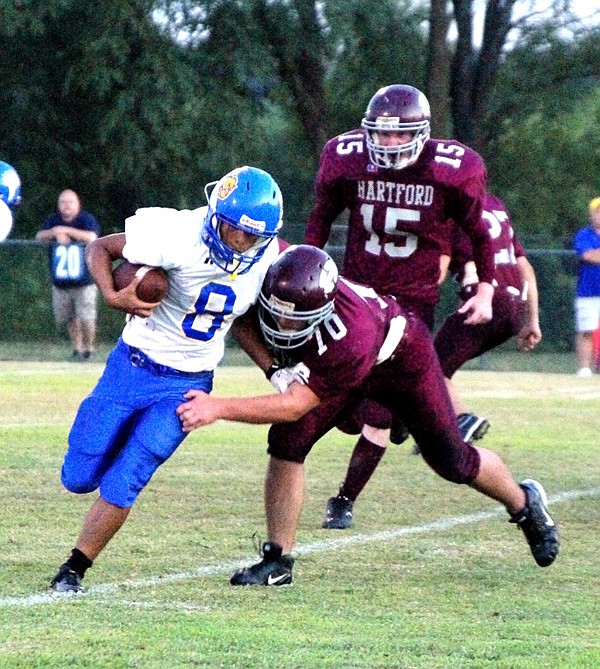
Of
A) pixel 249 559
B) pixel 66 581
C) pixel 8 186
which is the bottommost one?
pixel 249 559

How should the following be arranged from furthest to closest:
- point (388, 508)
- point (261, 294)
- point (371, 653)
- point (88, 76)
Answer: point (88, 76) < point (388, 508) < point (261, 294) < point (371, 653)

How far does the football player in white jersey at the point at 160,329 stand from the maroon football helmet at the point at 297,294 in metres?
0.13

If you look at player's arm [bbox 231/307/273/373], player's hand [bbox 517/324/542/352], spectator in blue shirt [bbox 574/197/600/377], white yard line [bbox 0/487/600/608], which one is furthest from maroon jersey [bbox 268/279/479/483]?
spectator in blue shirt [bbox 574/197/600/377]

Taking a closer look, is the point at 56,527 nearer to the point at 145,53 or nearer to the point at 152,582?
the point at 152,582

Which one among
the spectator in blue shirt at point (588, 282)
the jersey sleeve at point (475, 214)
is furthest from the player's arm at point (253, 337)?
the spectator in blue shirt at point (588, 282)

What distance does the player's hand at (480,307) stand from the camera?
6035 mm

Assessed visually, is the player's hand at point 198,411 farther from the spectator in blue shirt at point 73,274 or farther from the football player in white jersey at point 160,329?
the spectator in blue shirt at point 73,274

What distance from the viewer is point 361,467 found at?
641cm

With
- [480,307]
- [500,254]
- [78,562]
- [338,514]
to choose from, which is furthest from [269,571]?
[500,254]

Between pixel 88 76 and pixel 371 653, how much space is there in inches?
633

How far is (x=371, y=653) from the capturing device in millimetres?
3959

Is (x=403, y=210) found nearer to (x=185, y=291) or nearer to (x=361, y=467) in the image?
(x=361, y=467)

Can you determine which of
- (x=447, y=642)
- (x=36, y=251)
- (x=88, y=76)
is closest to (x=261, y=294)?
(x=447, y=642)

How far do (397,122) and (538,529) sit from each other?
1.71 metres
